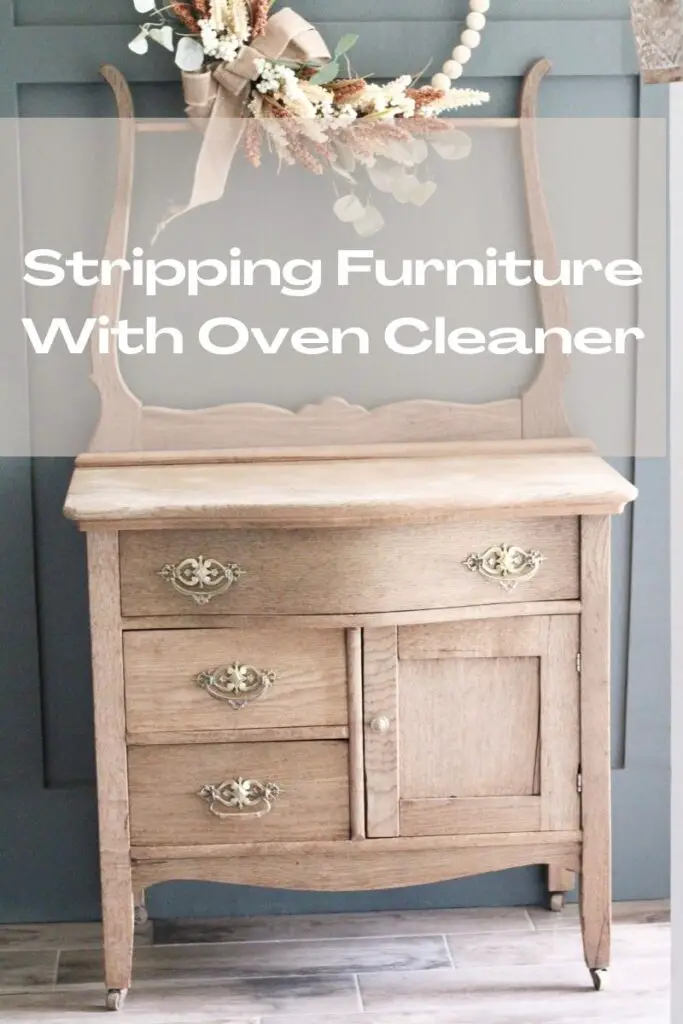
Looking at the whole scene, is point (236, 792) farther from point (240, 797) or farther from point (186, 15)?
point (186, 15)

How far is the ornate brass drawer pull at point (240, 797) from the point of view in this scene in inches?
90.7

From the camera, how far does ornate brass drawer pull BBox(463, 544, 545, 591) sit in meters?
2.25

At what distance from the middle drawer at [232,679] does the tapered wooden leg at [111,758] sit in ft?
0.08

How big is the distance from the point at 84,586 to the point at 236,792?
60cm

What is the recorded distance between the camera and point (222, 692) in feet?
7.47

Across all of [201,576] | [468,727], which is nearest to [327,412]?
[201,576]

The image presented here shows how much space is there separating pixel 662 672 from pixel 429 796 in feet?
2.22

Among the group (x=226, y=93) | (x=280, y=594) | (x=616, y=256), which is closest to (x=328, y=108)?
(x=226, y=93)

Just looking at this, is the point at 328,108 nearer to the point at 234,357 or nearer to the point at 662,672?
the point at 234,357

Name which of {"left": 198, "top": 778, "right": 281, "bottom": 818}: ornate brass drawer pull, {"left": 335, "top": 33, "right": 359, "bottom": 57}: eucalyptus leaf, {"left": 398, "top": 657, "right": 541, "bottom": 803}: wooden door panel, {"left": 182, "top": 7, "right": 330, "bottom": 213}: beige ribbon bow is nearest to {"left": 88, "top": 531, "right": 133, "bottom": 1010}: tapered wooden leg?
{"left": 198, "top": 778, "right": 281, "bottom": 818}: ornate brass drawer pull

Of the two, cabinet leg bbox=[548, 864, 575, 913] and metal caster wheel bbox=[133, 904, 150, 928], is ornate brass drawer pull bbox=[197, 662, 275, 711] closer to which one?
metal caster wheel bbox=[133, 904, 150, 928]

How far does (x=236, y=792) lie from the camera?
2.30m

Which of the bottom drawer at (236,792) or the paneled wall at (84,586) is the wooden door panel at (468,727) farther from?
the paneled wall at (84,586)

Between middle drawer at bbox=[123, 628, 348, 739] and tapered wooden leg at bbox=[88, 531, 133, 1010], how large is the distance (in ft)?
0.08
